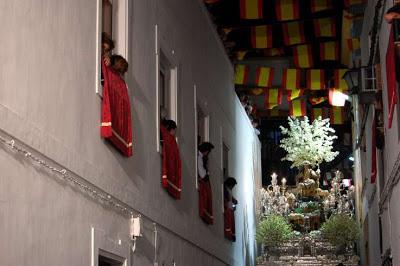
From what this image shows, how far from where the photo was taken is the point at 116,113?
29.7ft

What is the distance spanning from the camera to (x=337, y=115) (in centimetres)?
2856

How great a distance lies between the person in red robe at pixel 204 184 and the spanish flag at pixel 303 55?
9307mm

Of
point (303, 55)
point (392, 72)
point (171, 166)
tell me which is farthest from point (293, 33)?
point (392, 72)

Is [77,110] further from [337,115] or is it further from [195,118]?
[337,115]

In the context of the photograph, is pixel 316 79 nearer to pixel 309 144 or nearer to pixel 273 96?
pixel 273 96

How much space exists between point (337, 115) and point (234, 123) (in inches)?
329

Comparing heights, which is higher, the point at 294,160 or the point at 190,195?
the point at 294,160

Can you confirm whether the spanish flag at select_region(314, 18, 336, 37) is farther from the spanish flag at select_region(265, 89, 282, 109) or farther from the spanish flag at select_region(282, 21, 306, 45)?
the spanish flag at select_region(265, 89, 282, 109)

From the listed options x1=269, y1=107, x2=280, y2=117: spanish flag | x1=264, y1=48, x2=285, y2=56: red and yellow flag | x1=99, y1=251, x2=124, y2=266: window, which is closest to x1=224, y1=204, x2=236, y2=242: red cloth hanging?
x1=264, y1=48, x2=285, y2=56: red and yellow flag

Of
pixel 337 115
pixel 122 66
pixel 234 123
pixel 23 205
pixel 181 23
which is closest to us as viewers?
pixel 23 205

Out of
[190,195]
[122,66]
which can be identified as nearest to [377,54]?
[190,195]

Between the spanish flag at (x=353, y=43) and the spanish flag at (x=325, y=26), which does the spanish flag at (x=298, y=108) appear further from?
the spanish flag at (x=353, y=43)

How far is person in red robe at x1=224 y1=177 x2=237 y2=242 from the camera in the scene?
18.2m

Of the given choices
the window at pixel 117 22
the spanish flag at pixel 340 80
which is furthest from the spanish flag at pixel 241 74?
the window at pixel 117 22
